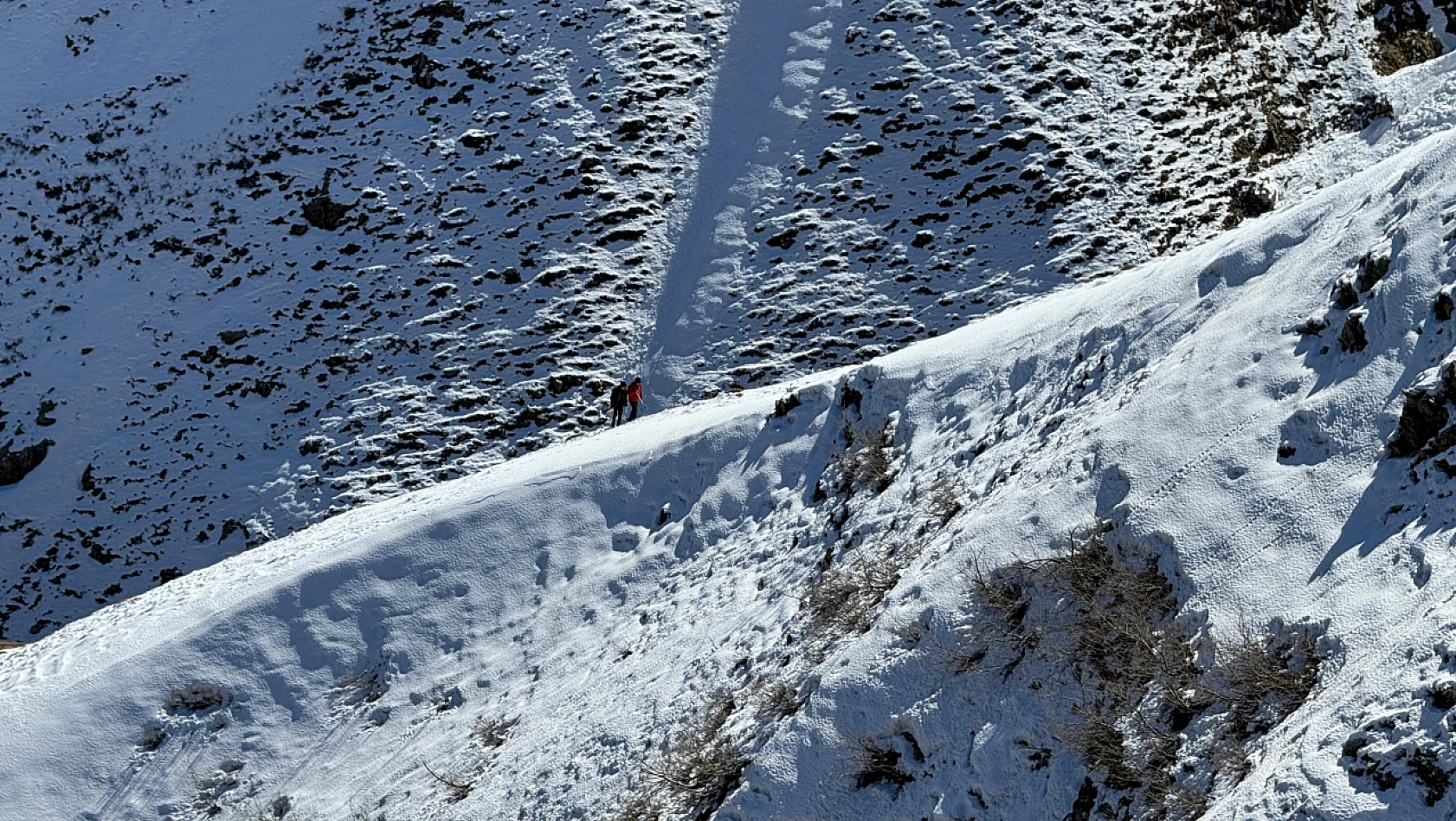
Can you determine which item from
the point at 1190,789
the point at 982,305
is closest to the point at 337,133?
the point at 982,305

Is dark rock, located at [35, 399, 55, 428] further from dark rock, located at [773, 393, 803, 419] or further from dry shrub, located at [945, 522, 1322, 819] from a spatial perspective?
dry shrub, located at [945, 522, 1322, 819]

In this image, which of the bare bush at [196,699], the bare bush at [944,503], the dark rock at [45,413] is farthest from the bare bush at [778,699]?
the dark rock at [45,413]

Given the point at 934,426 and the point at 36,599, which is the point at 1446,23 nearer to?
the point at 934,426

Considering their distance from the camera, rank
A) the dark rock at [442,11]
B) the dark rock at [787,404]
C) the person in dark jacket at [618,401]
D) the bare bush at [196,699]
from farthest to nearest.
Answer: the dark rock at [442,11]
the person in dark jacket at [618,401]
the dark rock at [787,404]
the bare bush at [196,699]

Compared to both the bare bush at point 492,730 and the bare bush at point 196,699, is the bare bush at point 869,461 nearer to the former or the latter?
the bare bush at point 492,730

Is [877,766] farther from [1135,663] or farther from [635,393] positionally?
[635,393]

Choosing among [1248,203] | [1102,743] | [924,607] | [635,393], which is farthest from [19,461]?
[1248,203]
